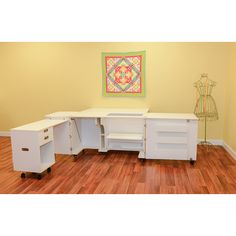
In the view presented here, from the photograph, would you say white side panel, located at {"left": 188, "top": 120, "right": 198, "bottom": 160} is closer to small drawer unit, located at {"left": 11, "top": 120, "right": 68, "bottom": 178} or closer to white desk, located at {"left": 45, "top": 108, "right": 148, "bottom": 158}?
white desk, located at {"left": 45, "top": 108, "right": 148, "bottom": 158}

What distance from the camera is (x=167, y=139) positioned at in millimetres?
3281

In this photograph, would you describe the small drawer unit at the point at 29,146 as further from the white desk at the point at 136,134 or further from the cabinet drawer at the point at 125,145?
the cabinet drawer at the point at 125,145

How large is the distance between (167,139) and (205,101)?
4.42 feet

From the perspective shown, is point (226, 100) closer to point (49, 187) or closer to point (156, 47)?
point (156, 47)

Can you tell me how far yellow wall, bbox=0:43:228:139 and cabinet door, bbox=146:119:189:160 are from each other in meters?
1.07

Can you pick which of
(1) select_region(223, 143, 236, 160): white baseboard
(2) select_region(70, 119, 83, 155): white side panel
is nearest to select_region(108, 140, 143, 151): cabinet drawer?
(2) select_region(70, 119, 83, 155): white side panel

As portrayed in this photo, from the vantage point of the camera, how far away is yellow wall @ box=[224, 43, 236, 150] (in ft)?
11.9

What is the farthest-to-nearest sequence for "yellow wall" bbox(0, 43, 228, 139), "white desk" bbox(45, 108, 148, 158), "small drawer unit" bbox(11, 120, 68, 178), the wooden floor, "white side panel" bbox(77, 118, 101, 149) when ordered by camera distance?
"yellow wall" bbox(0, 43, 228, 139) → "white side panel" bbox(77, 118, 101, 149) → "white desk" bbox(45, 108, 148, 158) → "small drawer unit" bbox(11, 120, 68, 178) → the wooden floor

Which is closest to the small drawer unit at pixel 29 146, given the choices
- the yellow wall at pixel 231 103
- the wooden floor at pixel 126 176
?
the wooden floor at pixel 126 176

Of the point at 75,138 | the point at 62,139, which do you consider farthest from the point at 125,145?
the point at 62,139

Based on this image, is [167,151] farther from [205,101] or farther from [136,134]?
[205,101]

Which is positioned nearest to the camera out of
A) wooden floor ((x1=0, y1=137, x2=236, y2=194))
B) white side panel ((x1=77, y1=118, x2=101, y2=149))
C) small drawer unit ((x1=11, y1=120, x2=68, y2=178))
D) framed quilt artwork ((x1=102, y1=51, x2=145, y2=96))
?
wooden floor ((x1=0, y1=137, x2=236, y2=194))

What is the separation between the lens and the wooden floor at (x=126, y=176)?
2.60 m

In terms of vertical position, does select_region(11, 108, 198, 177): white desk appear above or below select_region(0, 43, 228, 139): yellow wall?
below
